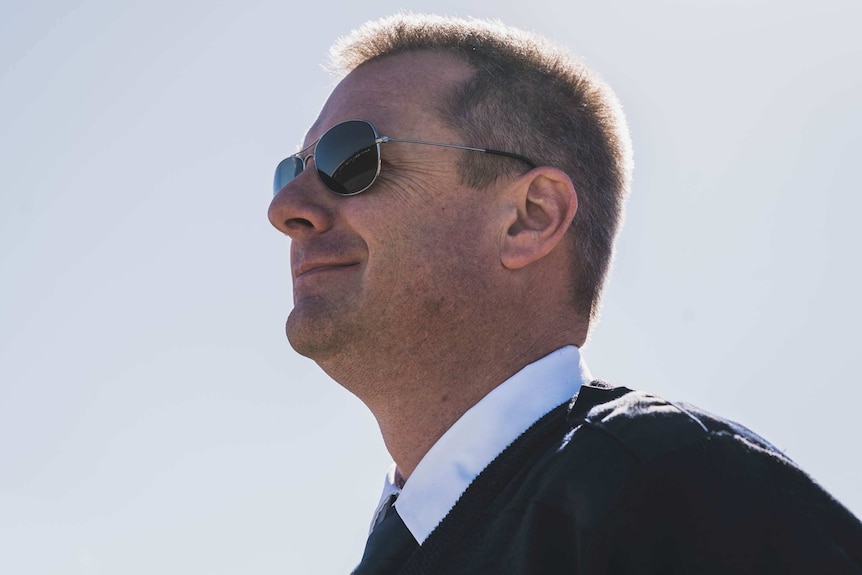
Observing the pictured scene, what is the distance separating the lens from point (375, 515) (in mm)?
3709

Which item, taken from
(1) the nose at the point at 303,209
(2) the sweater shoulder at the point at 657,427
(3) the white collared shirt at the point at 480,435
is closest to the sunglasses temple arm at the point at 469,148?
(1) the nose at the point at 303,209

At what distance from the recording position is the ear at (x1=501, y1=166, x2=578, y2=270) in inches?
139

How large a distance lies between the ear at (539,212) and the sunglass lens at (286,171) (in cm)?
95

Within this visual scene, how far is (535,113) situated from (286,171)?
1.10 m

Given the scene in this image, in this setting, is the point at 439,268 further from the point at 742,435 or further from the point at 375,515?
the point at 742,435

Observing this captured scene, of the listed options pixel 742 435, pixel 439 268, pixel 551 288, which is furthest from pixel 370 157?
pixel 742 435

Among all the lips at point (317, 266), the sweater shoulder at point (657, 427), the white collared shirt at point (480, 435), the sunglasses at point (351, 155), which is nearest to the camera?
the sweater shoulder at point (657, 427)

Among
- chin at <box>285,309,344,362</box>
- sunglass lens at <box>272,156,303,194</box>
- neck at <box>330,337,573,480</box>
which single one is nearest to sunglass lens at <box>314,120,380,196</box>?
sunglass lens at <box>272,156,303,194</box>

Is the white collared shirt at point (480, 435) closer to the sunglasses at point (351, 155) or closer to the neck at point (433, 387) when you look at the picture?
the neck at point (433, 387)

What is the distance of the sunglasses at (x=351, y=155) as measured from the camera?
11.9 feet

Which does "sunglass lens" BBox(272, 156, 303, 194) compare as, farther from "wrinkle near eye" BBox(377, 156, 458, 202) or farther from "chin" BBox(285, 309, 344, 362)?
"chin" BBox(285, 309, 344, 362)

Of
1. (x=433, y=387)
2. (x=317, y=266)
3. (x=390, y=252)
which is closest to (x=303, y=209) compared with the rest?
(x=317, y=266)

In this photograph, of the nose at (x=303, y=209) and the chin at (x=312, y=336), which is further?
the nose at (x=303, y=209)

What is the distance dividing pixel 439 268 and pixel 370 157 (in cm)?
56
